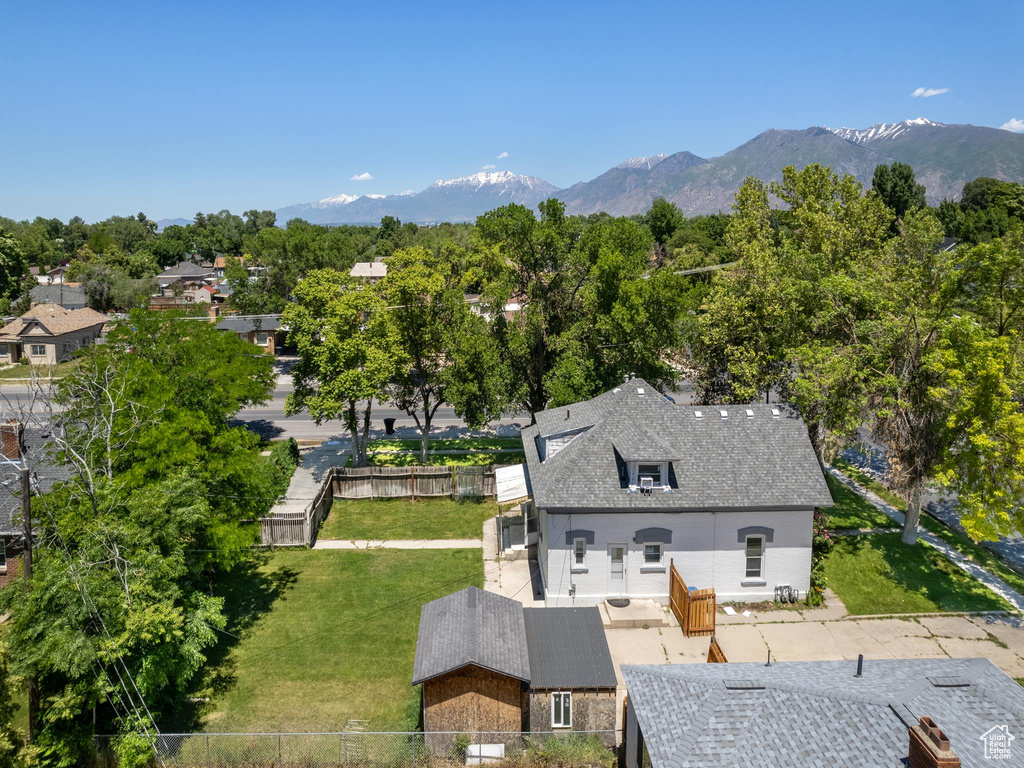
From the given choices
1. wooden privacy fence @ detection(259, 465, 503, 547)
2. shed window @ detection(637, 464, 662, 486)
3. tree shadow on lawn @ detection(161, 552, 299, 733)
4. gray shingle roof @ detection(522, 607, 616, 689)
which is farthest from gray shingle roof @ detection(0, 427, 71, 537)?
shed window @ detection(637, 464, 662, 486)

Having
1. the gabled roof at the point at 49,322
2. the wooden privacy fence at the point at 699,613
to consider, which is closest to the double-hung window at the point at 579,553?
the wooden privacy fence at the point at 699,613

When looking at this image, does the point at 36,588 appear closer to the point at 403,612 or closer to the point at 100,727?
the point at 100,727

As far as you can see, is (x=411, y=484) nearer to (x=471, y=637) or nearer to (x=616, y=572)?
(x=616, y=572)

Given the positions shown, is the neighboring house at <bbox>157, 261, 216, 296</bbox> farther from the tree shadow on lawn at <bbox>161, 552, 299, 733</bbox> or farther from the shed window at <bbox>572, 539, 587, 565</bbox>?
the shed window at <bbox>572, 539, 587, 565</bbox>

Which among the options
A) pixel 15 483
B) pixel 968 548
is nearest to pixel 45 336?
pixel 15 483

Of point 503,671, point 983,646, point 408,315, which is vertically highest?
point 408,315

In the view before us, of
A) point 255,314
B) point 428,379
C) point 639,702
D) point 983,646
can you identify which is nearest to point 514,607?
point 639,702
